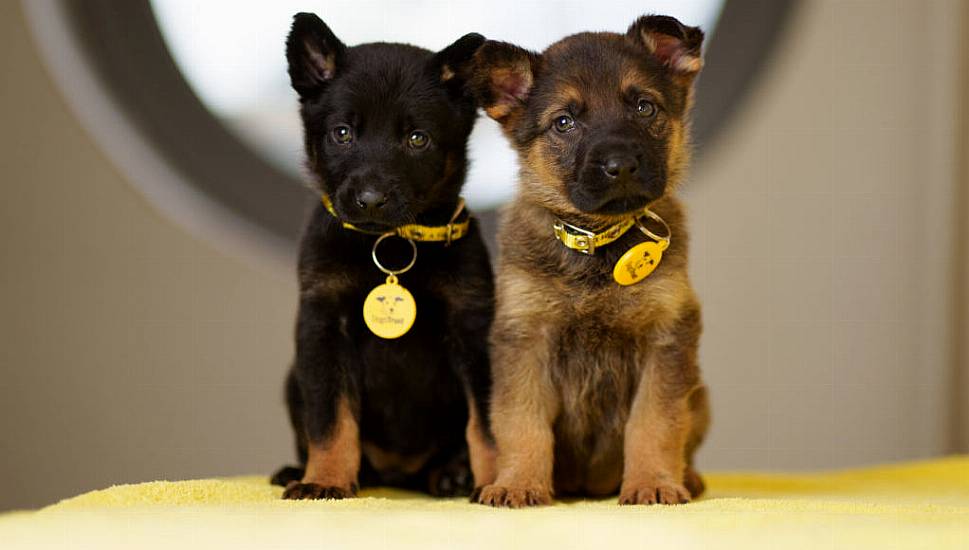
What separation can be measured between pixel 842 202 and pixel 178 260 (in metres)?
2.58

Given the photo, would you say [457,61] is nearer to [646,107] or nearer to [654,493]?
[646,107]

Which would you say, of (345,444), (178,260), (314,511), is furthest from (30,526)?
(178,260)

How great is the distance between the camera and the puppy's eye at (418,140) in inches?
107

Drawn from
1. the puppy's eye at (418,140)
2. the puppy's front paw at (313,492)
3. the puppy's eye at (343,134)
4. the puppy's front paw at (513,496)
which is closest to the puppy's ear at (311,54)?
the puppy's eye at (343,134)

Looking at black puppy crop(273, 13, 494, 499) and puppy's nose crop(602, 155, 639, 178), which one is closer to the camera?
puppy's nose crop(602, 155, 639, 178)

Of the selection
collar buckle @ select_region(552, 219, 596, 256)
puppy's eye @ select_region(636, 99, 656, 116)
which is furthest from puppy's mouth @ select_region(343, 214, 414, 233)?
puppy's eye @ select_region(636, 99, 656, 116)

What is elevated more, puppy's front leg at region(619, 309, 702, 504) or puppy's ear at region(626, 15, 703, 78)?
puppy's ear at region(626, 15, 703, 78)

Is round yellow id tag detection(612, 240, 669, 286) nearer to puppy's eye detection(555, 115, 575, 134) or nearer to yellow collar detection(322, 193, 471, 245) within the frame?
puppy's eye detection(555, 115, 575, 134)

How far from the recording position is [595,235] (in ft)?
8.57

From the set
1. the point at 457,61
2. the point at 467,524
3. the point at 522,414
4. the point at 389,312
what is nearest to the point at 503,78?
the point at 457,61

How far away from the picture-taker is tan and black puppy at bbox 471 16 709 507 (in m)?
2.50

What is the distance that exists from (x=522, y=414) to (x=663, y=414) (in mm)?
320

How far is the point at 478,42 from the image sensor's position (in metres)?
2.76

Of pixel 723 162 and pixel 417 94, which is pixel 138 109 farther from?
pixel 723 162
